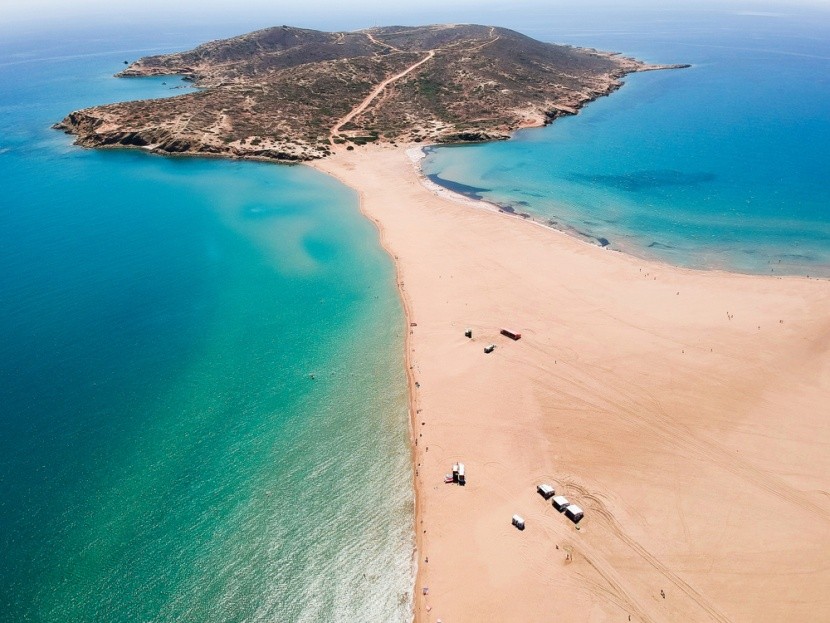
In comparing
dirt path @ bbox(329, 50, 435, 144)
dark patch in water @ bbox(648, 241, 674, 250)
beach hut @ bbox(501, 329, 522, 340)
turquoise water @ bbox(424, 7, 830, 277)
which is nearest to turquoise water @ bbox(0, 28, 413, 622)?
beach hut @ bbox(501, 329, 522, 340)

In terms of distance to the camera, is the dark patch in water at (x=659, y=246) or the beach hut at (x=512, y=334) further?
the dark patch in water at (x=659, y=246)

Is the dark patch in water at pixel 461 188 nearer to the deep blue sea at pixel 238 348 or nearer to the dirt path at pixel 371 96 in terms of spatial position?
the deep blue sea at pixel 238 348

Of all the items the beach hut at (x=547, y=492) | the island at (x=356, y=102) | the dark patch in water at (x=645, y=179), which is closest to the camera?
the beach hut at (x=547, y=492)

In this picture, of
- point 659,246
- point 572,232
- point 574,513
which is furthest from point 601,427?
point 572,232

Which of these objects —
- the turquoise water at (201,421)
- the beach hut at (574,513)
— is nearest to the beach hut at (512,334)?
the turquoise water at (201,421)

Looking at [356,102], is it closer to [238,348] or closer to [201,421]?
[238,348]

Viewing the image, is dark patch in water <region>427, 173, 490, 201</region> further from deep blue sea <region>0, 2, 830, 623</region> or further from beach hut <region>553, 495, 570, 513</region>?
beach hut <region>553, 495, 570, 513</region>
